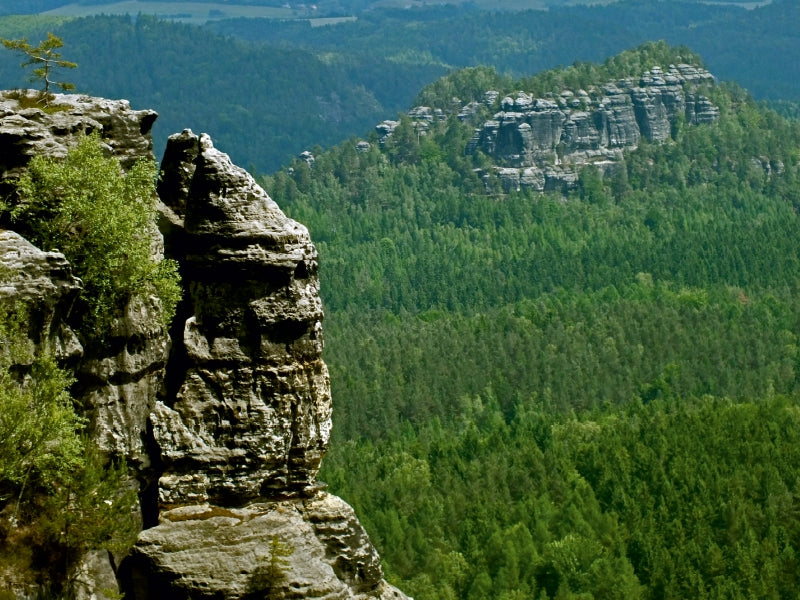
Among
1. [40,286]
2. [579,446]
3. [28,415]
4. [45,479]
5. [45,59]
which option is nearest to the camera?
[28,415]

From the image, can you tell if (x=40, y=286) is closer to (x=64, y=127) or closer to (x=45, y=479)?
(x=45, y=479)

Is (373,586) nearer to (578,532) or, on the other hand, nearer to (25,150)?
(25,150)

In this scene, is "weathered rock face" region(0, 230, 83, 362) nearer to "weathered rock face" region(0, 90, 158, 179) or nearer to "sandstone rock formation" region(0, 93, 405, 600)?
"sandstone rock formation" region(0, 93, 405, 600)

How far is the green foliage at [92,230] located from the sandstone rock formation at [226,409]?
1.48ft

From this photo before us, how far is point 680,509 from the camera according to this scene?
97.7 m

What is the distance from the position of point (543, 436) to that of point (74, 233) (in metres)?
90.6

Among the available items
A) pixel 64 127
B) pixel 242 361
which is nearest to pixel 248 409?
pixel 242 361

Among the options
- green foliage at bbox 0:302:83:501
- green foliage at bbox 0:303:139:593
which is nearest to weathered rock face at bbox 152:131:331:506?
green foliage at bbox 0:303:139:593

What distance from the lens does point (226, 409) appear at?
37250mm

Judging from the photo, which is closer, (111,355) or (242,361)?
(111,355)

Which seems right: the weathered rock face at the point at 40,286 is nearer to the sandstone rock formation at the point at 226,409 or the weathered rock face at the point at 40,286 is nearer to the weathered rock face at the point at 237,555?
the sandstone rock formation at the point at 226,409

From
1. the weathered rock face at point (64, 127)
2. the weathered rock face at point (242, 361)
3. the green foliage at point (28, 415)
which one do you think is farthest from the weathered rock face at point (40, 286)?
A: the weathered rock face at point (242, 361)

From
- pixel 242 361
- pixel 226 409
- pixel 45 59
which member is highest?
pixel 45 59

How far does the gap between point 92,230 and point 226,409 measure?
480cm
